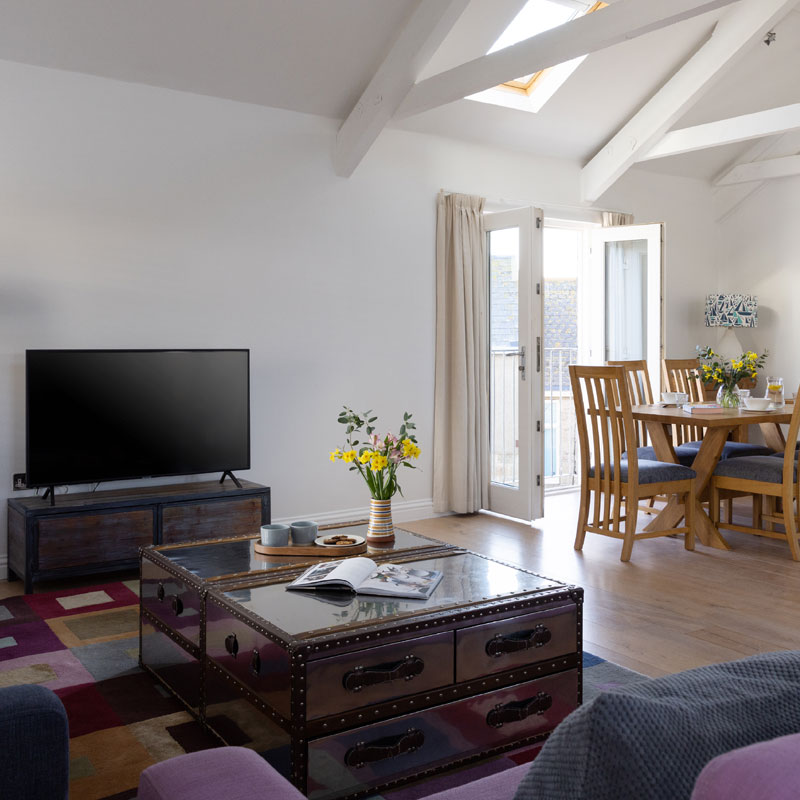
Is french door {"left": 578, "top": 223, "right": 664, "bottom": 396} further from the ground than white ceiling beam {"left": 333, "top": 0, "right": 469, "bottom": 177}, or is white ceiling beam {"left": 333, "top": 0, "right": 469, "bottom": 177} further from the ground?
white ceiling beam {"left": 333, "top": 0, "right": 469, "bottom": 177}

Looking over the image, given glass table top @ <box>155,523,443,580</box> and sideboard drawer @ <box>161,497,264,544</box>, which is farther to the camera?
sideboard drawer @ <box>161,497,264,544</box>

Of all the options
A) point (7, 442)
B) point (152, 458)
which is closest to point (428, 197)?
point (152, 458)

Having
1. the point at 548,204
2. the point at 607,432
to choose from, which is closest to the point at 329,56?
the point at 548,204

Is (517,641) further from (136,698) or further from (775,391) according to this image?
(775,391)

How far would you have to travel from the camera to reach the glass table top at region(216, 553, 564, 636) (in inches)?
85.0

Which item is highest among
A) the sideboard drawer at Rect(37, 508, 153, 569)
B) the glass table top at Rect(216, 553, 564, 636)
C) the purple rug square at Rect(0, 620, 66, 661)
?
the glass table top at Rect(216, 553, 564, 636)

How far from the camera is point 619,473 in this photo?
182 inches

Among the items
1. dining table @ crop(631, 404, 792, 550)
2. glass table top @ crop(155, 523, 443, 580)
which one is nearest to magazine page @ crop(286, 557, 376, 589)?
glass table top @ crop(155, 523, 443, 580)

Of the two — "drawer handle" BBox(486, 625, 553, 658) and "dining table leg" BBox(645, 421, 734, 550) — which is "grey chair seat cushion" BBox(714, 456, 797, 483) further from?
"drawer handle" BBox(486, 625, 553, 658)

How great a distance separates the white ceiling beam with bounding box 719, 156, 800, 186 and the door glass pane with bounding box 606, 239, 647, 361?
155cm

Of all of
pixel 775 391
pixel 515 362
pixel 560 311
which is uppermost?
pixel 560 311

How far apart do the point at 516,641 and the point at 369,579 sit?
1.52 ft

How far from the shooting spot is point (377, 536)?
303 centimetres

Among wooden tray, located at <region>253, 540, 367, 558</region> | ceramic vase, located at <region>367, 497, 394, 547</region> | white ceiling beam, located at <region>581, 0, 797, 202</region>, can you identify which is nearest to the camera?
wooden tray, located at <region>253, 540, 367, 558</region>
